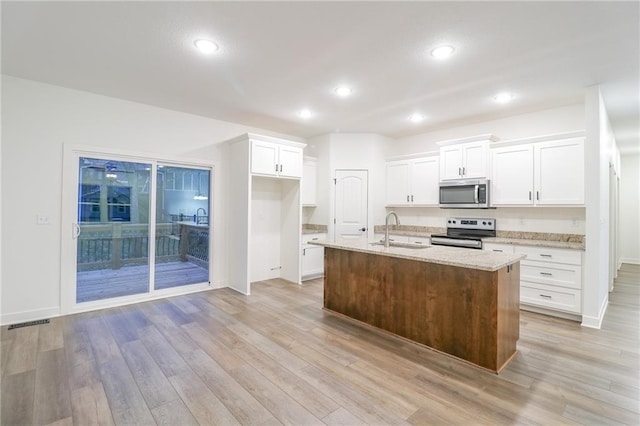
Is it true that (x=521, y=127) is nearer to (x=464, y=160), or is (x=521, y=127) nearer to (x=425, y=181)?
(x=464, y=160)

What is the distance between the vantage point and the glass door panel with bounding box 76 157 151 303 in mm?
3928

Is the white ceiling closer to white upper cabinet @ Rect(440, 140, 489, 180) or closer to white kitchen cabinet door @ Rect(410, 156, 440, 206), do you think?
white upper cabinet @ Rect(440, 140, 489, 180)

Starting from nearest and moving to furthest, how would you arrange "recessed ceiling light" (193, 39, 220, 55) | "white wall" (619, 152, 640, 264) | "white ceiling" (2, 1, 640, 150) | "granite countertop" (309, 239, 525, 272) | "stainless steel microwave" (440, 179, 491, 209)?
1. "white ceiling" (2, 1, 640, 150)
2. "granite countertop" (309, 239, 525, 272)
3. "recessed ceiling light" (193, 39, 220, 55)
4. "stainless steel microwave" (440, 179, 491, 209)
5. "white wall" (619, 152, 640, 264)

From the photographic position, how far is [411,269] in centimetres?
299

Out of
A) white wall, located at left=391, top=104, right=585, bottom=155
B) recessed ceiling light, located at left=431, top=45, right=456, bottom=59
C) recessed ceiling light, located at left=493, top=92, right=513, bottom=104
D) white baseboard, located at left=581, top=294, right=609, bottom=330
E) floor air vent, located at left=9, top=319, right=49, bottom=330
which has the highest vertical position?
recessed ceiling light, located at left=493, top=92, right=513, bottom=104

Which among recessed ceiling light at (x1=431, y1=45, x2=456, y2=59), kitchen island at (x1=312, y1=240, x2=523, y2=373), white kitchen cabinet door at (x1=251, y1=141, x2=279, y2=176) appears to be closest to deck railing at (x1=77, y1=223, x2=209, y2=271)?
white kitchen cabinet door at (x1=251, y1=141, x2=279, y2=176)

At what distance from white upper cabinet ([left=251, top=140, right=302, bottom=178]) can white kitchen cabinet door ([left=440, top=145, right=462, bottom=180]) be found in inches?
95.8

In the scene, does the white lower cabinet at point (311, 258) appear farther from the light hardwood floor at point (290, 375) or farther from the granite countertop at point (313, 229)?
the light hardwood floor at point (290, 375)

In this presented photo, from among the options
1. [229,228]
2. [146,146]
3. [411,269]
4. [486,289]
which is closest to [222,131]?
[146,146]

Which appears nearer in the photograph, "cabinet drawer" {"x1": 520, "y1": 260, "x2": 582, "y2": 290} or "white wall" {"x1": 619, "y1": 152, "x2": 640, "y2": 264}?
"cabinet drawer" {"x1": 520, "y1": 260, "x2": 582, "y2": 290}

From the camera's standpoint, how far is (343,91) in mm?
3736

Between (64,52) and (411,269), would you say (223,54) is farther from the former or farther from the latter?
(411,269)

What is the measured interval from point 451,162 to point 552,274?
83.2 inches

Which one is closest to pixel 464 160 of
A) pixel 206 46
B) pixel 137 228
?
pixel 206 46
